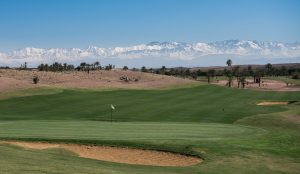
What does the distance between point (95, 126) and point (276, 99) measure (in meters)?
45.2

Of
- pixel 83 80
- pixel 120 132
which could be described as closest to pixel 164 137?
pixel 120 132

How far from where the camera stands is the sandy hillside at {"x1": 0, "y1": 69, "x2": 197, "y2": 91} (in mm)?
73125

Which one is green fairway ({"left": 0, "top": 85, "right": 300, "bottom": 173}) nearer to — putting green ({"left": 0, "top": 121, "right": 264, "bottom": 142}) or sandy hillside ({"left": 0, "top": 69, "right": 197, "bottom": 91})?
putting green ({"left": 0, "top": 121, "right": 264, "bottom": 142})

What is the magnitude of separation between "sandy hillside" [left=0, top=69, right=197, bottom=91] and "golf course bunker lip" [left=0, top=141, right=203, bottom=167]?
1709 inches

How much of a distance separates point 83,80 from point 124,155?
6494 cm

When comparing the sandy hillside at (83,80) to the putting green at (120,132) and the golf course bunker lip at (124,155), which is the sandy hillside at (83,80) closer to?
the putting green at (120,132)

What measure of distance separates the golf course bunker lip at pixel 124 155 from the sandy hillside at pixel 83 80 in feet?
142

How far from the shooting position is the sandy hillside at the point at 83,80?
73125mm

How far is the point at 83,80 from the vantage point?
8719cm

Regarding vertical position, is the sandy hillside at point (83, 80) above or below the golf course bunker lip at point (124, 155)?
above

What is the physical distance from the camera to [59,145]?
81.9 ft

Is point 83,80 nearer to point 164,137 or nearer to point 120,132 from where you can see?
point 120,132

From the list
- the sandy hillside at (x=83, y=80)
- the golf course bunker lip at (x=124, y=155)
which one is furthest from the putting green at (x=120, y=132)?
the sandy hillside at (x=83, y=80)

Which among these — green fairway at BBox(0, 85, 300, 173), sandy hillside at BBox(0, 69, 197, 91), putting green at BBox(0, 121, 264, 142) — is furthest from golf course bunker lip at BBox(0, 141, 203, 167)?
sandy hillside at BBox(0, 69, 197, 91)
